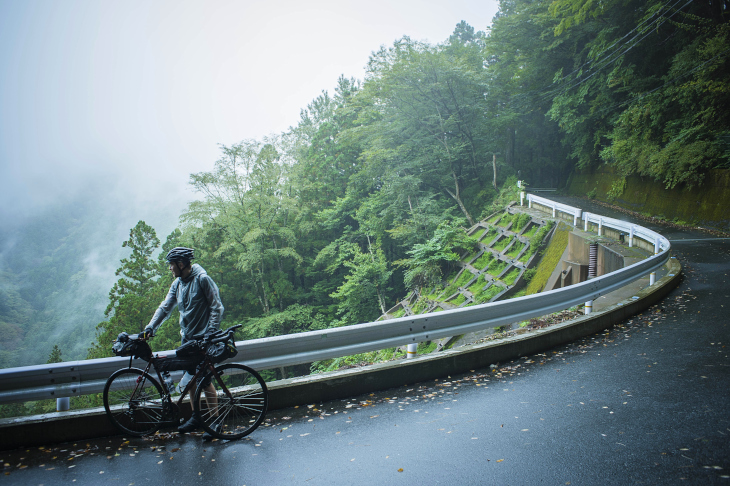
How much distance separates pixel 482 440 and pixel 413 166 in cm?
2563

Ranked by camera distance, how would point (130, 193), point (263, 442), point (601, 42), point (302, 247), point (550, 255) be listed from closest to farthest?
1. point (263, 442)
2. point (550, 255)
3. point (601, 42)
4. point (302, 247)
5. point (130, 193)

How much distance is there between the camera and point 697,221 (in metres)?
15.8

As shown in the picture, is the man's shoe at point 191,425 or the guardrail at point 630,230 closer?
the man's shoe at point 191,425

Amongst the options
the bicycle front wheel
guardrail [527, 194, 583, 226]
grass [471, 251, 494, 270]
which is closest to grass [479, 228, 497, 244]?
grass [471, 251, 494, 270]

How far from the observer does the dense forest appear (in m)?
20.9

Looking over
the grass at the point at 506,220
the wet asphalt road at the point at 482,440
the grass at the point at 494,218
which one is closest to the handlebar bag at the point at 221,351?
the wet asphalt road at the point at 482,440

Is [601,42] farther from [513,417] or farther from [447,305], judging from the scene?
[513,417]

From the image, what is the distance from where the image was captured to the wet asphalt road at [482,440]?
2818mm

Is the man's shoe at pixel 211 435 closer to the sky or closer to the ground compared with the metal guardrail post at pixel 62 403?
closer to the ground

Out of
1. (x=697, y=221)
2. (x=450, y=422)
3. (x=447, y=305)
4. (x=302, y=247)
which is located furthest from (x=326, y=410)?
(x=302, y=247)

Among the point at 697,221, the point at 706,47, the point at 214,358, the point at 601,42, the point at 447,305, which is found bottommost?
the point at 447,305

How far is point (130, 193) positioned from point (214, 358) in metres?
114

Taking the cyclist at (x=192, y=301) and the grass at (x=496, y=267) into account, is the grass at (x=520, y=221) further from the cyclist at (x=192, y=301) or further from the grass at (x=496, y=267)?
the cyclist at (x=192, y=301)

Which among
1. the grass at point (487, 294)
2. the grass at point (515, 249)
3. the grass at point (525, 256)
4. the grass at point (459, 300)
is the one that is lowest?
the grass at point (459, 300)
